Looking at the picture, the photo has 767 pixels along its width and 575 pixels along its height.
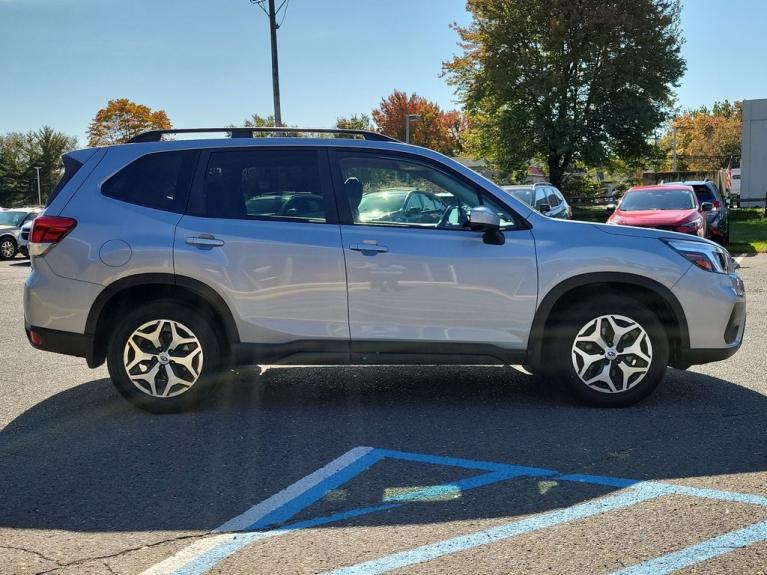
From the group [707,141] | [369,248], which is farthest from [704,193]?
[707,141]

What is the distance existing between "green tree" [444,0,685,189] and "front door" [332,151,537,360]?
32.7 metres

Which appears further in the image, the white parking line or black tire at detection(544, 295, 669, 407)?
black tire at detection(544, 295, 669, 407)

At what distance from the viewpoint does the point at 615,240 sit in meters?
5.76

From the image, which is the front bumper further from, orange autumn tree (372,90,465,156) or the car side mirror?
orange autumn tree (372,90,465,156)

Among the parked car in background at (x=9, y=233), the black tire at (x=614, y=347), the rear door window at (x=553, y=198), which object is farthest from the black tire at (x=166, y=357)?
the parked car in background at (x=9, y=233)

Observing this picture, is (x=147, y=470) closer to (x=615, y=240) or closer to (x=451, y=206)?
(x=451, y=206)

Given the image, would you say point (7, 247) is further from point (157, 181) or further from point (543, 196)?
point (157, 181)

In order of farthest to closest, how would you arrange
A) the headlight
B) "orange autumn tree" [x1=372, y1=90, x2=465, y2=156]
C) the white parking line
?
"orange autumn tree" [x1=372, y1=90, x2=465, y2=156] < the headlight < the white parking line

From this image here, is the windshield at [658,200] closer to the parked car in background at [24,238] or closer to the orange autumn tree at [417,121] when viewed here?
the parked car in background at [24,238]

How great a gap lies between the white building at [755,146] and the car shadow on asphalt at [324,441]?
107 feet

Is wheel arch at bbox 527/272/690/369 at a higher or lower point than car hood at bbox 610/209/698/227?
lower

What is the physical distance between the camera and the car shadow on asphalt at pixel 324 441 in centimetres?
409

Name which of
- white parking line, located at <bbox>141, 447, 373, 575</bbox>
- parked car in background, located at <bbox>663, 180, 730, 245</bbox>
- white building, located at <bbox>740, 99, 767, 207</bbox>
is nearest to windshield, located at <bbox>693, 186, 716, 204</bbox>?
parked car in background, located at <bbox>663, 180, 730, 245</bbox>

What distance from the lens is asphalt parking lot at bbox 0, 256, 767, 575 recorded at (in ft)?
11.4
